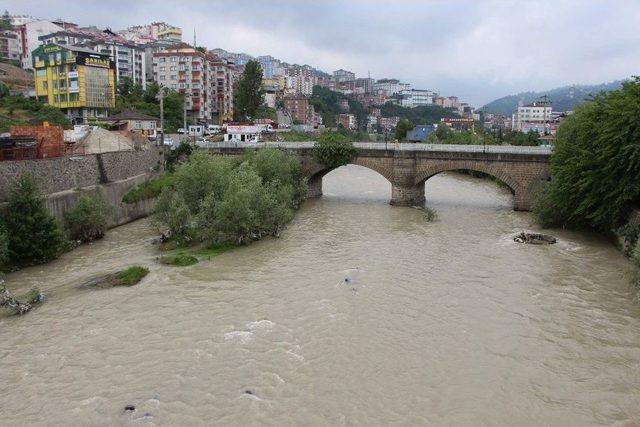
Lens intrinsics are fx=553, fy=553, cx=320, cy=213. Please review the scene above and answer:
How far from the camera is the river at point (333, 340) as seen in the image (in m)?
11.6

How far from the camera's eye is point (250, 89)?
71188mm

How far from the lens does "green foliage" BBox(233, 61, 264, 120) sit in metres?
69.6

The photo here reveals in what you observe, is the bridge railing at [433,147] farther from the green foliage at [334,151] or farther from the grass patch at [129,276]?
the grass patch at [129,276]

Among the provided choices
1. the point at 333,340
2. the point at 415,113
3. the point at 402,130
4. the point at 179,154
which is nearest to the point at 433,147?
the point at 179,154

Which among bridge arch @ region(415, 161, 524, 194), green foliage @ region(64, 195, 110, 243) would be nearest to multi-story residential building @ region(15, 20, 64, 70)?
green foliage @ region(64, 195, 110, 243)

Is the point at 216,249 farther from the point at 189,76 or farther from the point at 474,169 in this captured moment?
the point at 189,76

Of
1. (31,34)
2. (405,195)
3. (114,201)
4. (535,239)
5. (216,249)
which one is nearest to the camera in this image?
(216,249)

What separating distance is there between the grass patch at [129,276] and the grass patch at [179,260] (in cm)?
144

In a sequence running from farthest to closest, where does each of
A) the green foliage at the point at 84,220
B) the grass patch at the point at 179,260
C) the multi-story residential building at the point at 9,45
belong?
the multi-story residential building at the point at 9,45, the green foliage at the point at 84,220, the grass patch at the point at 179,260

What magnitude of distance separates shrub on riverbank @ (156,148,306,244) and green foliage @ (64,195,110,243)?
2876 millimetres

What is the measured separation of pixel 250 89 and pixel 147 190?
1598 inches

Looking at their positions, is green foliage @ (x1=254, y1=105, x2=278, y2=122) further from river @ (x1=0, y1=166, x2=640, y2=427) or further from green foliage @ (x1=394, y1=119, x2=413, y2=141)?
river @ (x1=0, y1=166, x2=640, y2=427)

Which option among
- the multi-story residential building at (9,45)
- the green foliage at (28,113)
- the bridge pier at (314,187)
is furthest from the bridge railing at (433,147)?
the multi-story residential building at (9,45)

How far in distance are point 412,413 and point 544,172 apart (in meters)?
26.4
